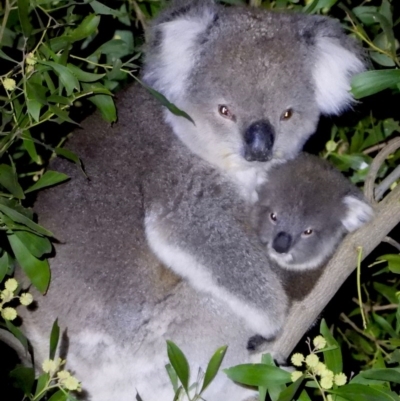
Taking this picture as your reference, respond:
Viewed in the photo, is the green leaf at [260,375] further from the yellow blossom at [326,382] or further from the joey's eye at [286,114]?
the joey's eye at [286,114]

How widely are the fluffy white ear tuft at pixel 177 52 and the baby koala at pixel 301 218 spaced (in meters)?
0.62

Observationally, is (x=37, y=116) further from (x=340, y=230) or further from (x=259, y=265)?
(x=340, y=230)

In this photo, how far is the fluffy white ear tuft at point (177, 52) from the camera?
10.8 ft

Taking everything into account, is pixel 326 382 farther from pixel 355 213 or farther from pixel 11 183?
pixel 11 183

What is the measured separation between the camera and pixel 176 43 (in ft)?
10.9

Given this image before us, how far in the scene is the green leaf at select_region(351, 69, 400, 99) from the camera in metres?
2.92

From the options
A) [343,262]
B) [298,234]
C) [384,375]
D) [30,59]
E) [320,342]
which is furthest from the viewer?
[298,234]

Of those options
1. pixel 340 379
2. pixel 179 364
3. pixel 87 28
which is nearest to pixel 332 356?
pixel 340 379

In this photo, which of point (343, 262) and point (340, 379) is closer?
point (340, 379)

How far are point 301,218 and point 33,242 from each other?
1.31 meters

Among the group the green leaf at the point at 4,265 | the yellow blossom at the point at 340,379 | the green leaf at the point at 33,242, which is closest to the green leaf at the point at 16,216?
the green leaf at the point at 33,242

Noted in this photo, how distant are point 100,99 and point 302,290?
1.25 m

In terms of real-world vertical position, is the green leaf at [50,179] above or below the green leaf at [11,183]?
below

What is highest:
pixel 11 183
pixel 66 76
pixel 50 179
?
pixel 66 76
